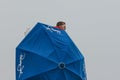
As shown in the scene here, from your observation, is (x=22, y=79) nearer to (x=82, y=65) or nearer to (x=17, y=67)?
(x=17, y=67)

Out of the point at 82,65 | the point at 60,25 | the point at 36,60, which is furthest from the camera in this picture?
the point at 60,25

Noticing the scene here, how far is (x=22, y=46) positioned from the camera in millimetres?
3293

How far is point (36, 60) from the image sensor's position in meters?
3.11

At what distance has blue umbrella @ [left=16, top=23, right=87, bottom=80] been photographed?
122 inches

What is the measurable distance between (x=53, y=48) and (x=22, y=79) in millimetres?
390

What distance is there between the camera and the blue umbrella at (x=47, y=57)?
3094 millimetres

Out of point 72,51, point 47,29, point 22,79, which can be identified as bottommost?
point 22,79

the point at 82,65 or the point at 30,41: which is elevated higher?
the point at 30,41

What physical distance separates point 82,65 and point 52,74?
1.35 ft

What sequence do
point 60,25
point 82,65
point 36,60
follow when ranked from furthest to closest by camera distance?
point 60,25
point 82,65
point 36,60

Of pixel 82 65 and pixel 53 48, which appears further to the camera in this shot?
pixel 82 65

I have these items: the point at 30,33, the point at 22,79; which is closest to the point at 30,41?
the point at 30,33

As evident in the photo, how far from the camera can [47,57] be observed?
10.1 feet

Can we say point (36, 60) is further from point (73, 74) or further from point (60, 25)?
point (60, 25)
